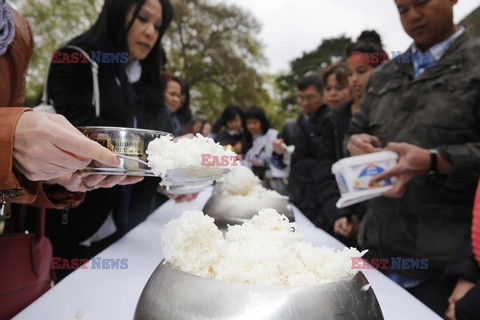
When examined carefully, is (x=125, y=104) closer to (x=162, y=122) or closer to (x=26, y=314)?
(x=162, y=122)

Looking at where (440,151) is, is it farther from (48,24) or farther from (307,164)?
(48,24)

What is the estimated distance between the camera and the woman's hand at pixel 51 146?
2.27ft

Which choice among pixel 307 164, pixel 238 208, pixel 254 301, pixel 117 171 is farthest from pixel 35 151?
pixel 307 164

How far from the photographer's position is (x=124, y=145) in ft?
2.78

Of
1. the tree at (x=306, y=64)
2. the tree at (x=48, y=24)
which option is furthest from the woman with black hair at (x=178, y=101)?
the tree at (x=306, y=64)

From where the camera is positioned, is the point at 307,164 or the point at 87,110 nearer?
the point at 87,110

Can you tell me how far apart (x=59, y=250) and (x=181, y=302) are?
→ 1.36 m

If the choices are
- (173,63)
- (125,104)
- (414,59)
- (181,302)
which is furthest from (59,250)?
(173,63)

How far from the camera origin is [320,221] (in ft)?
9.92

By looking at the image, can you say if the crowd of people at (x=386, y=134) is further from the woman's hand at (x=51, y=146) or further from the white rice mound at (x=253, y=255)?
the white rice mound at (x=253, y=255)

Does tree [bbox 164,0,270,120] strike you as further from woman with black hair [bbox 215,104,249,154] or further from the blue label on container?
the blue label on container

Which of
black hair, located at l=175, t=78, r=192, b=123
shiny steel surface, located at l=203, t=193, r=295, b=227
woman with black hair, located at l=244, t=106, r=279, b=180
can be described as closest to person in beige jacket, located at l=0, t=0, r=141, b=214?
shiny steel surface, located at l=203, t=193, r=295, b=227

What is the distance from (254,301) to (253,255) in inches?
4.4

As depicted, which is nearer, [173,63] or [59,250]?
[59,250]
